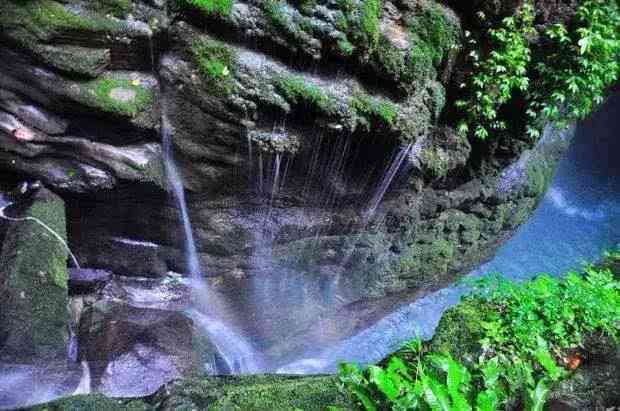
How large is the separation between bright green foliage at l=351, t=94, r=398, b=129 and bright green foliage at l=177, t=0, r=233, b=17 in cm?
157

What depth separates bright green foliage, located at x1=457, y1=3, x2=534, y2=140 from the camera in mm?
5801

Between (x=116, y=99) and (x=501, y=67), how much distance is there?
15.1 ft

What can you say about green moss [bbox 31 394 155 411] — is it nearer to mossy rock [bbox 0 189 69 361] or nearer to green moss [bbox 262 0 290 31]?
mossy rock [bbox 0 189 69 361]

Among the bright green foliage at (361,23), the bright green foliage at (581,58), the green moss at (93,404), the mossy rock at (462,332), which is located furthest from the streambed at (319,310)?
the bright green foliage at (581,58)

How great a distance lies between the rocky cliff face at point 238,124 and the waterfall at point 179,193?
8cm

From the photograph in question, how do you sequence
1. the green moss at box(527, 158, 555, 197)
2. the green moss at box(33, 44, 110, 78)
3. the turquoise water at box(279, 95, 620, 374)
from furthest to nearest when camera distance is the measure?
the green moss at box(527, 158, 555, 197)
the turquoise water at box(279, 95, 620, 374)
the green moss at box(33, 44, 110, 78)

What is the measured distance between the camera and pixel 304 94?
4.71 metres

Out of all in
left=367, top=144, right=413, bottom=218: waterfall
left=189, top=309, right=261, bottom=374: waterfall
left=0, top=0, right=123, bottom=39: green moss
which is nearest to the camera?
left=0, top=0, right=123, bottom=39: green moss

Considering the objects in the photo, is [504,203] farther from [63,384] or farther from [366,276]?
[63,384]

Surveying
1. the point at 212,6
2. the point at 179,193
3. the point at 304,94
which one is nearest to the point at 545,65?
the point at 304,94

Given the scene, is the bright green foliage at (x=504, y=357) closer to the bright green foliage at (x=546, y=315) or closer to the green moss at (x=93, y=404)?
the bright green foliage at (x=546, y=315)

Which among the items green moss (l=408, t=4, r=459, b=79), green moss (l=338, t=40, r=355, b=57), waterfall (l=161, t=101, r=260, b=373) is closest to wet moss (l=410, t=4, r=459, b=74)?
green moss (l=408, t=4, r=459, b=79)

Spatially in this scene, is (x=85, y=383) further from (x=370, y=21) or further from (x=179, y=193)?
(x=370, y=21)

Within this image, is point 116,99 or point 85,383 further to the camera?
point 116,99
